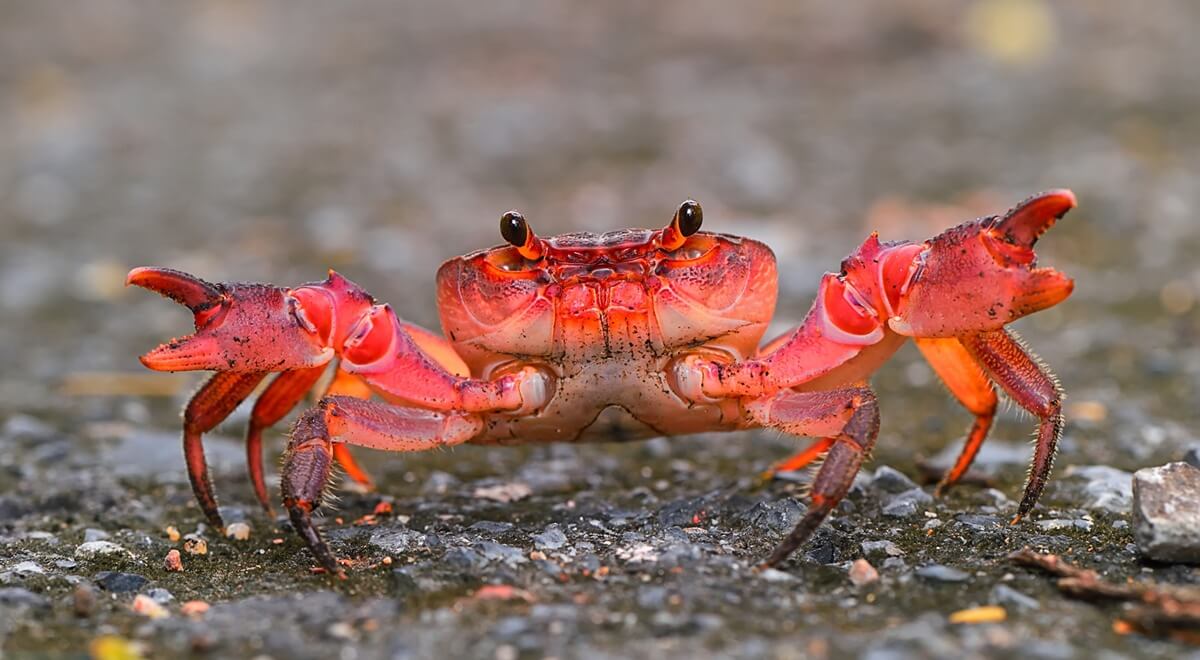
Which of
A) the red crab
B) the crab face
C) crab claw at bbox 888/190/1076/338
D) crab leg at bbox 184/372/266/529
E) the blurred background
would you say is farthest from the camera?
the blurred background

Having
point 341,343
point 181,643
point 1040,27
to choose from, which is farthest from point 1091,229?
point 181,643

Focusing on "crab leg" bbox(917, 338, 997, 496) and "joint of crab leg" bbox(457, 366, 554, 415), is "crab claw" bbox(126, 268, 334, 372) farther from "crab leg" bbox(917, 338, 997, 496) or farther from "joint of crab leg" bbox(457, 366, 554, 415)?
"crab leg" bbox(917, 338, 997, 496)

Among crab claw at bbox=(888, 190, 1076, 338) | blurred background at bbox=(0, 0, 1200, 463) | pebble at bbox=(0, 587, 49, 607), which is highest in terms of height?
blurred background at bbox=(0, 0, 1200, 463)

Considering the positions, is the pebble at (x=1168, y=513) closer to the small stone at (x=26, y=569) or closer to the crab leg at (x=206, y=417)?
the crab leg at (x=206, y=417)

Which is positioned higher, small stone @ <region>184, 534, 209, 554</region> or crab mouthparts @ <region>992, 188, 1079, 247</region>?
crab mouthparts @ <region>992, 188, 1079, 247</region>

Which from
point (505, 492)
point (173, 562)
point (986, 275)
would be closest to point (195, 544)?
point (173, 562)

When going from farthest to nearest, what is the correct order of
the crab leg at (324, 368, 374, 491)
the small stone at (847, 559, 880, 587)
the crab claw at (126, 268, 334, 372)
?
the crab leg at (324, 368, 374, 491)
the crab claw at (126, 268, 334, 372)
the small stone at (847, 559, 880, 587)

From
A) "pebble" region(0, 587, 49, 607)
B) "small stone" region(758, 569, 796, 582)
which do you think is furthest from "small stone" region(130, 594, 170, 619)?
"small stone" region(758, 569, 796, 582)

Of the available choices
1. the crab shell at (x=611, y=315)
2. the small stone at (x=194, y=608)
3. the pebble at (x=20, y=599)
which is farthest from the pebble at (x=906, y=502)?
the pebble at (x=20, y=599)
